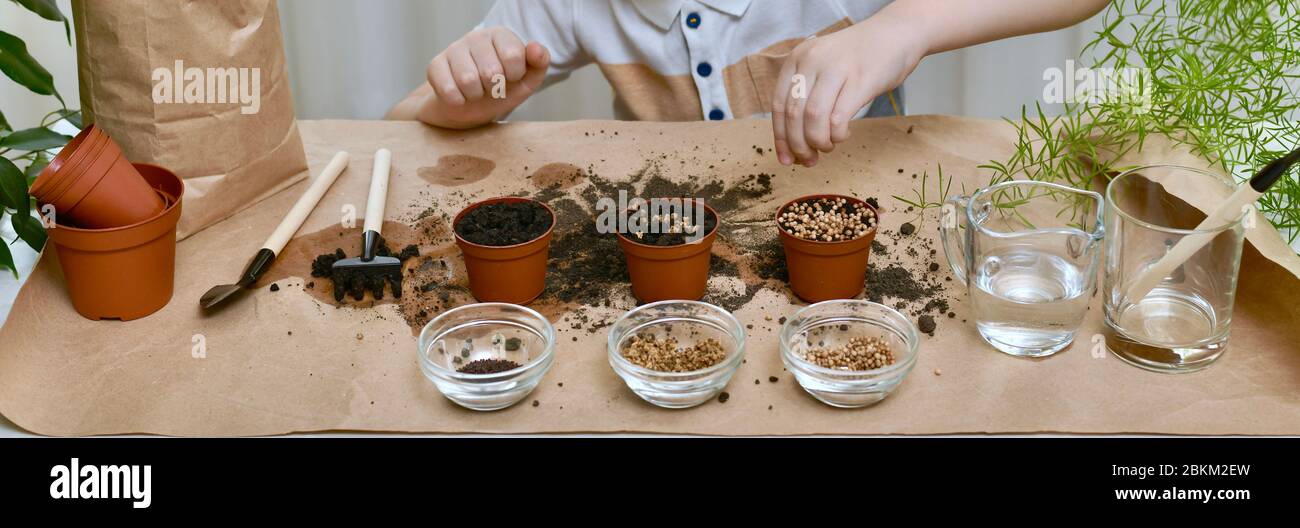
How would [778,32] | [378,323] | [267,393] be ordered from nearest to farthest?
[267,393] < [378,323] < [778,32]

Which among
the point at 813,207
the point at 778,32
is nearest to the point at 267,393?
the point at 813,207

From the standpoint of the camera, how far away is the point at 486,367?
1.01 metres

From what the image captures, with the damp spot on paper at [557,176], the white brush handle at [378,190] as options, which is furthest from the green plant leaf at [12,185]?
the damp spot on paper at [557,176]

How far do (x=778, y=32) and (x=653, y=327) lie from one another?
71 centimetres

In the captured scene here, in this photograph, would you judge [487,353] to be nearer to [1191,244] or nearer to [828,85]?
[828,85]

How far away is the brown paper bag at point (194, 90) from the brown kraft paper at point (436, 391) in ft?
0.19

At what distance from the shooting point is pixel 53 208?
106 cm

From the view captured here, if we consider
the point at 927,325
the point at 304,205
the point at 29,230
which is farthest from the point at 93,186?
the point at 927,325

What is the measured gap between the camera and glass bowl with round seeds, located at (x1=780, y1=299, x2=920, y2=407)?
95 centimetres

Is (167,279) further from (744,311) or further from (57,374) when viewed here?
(744,311)

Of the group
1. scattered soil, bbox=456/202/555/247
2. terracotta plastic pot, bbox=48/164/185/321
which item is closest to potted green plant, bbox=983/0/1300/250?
scattered soil, bbox=456/202/555/247

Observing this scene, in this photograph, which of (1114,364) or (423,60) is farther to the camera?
(423,60)

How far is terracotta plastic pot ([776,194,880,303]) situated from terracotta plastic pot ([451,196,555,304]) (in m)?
0.26

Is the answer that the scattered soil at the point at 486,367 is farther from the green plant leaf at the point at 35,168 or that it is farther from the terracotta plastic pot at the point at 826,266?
the green plant leaf at the point at 35,168
